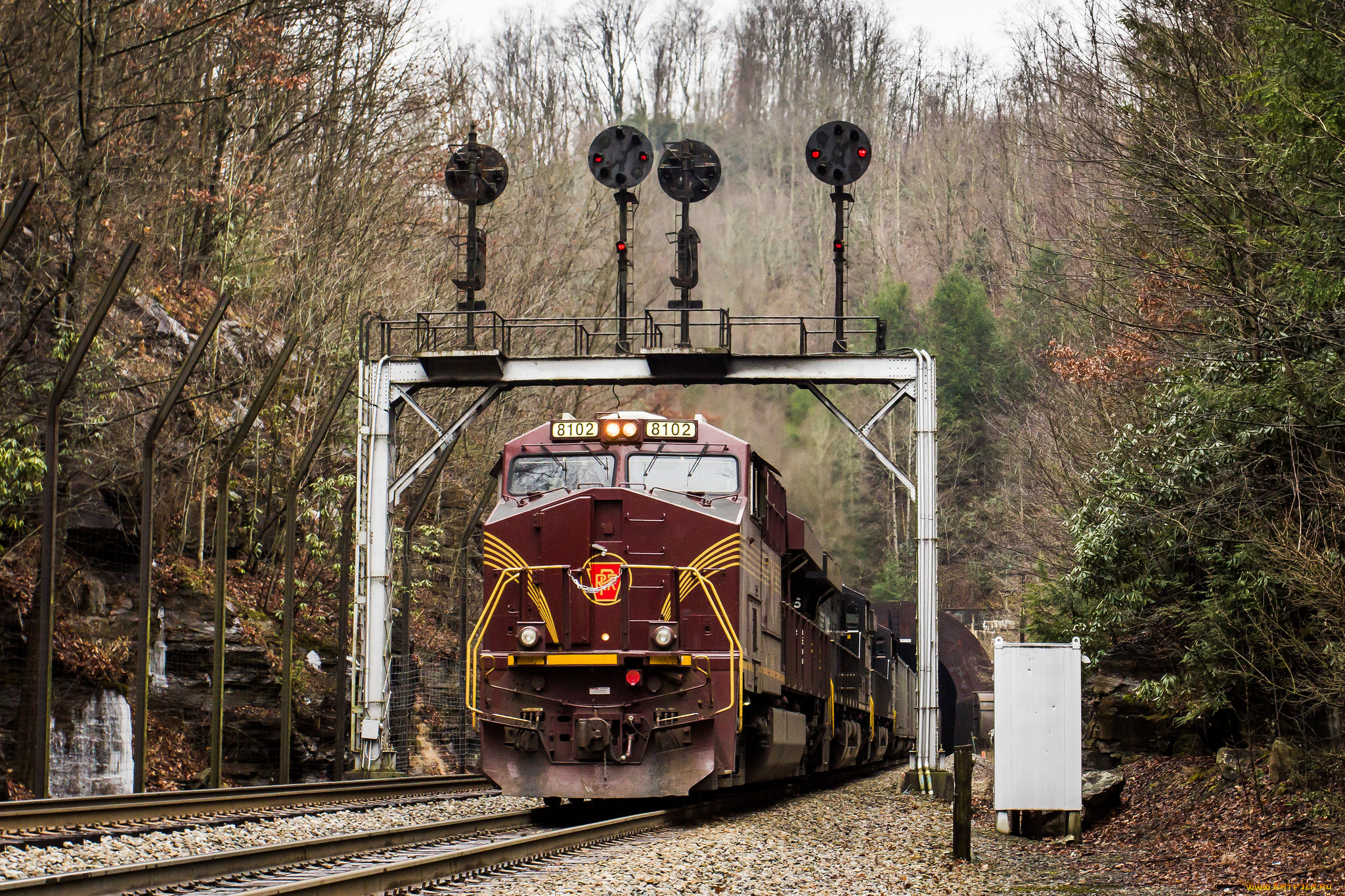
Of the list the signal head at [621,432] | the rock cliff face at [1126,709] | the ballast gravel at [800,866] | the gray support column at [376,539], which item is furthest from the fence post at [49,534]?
the rock cliff face at [1126,709]

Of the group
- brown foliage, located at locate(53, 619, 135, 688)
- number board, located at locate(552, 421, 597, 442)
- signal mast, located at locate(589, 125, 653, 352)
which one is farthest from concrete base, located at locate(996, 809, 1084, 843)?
brown foliage, located at locate(53, 619, 135, 688)

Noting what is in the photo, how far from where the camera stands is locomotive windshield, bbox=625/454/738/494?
14.6m

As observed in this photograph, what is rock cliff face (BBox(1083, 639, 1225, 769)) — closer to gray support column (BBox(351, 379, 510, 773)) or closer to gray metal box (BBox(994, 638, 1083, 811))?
gray metal box (BBox(994, 638, 1083, 811))

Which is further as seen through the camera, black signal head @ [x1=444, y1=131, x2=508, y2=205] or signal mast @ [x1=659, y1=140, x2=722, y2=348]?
black signal head @ [x1=444, y1=131, x2=508, y2=205]

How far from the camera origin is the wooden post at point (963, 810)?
38.7 ft

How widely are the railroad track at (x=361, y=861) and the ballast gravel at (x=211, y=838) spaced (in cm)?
52

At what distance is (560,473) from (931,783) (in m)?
9.20

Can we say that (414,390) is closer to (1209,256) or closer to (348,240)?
(348,240)

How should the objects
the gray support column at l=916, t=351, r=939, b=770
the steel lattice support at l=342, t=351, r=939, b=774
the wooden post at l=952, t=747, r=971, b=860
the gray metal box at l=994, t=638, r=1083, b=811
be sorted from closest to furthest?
the wooden post at l=952, t=747, r=971, b=860 < the gray metal box at l=994, t=638, r=1083, b=811 < the gray support column at l=916, t=351, r=939, b=770 < the steel lattice support at l=342, t=351, r=939, b=774

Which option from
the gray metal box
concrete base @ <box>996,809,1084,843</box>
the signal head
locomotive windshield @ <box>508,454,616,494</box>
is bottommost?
concrete base @ <box>996,809,1084,843</box>

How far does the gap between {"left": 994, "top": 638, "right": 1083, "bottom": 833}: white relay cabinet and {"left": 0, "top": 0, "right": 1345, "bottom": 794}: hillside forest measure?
2068mm

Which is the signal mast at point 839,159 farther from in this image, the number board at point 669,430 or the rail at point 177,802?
the rail at point 177,802

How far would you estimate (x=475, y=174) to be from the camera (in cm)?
2198

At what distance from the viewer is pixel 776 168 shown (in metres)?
78.9
